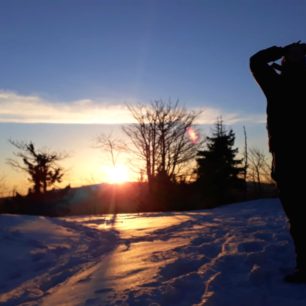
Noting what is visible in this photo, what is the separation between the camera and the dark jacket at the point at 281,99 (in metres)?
3.69

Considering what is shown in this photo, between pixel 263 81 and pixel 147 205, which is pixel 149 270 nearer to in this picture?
pixel 263 81

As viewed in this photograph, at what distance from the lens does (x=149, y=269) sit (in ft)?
14.0

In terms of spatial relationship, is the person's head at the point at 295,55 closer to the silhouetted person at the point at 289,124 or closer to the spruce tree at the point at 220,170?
the silhouetted person at the point at 289,124

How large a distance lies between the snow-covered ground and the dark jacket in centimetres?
114

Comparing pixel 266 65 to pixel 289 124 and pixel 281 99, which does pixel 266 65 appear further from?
pixel 289 124

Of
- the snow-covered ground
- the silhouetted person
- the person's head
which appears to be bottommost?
the snow-covered ground

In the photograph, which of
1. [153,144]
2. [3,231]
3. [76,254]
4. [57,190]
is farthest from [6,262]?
[153,144]

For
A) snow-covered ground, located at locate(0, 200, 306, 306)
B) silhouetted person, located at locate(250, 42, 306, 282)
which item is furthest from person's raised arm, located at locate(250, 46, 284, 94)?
snow-covered ground, located at locate(0, 200, 306, 306)

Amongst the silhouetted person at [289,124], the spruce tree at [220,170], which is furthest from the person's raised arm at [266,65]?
the spruce tree at [220,170]

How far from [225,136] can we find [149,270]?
113ft

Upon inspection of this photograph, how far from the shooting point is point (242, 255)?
15.4ft

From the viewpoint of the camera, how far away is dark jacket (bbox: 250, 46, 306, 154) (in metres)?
3.69

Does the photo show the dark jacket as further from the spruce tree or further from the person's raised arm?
the spruce tree

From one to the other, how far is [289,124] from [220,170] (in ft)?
101
